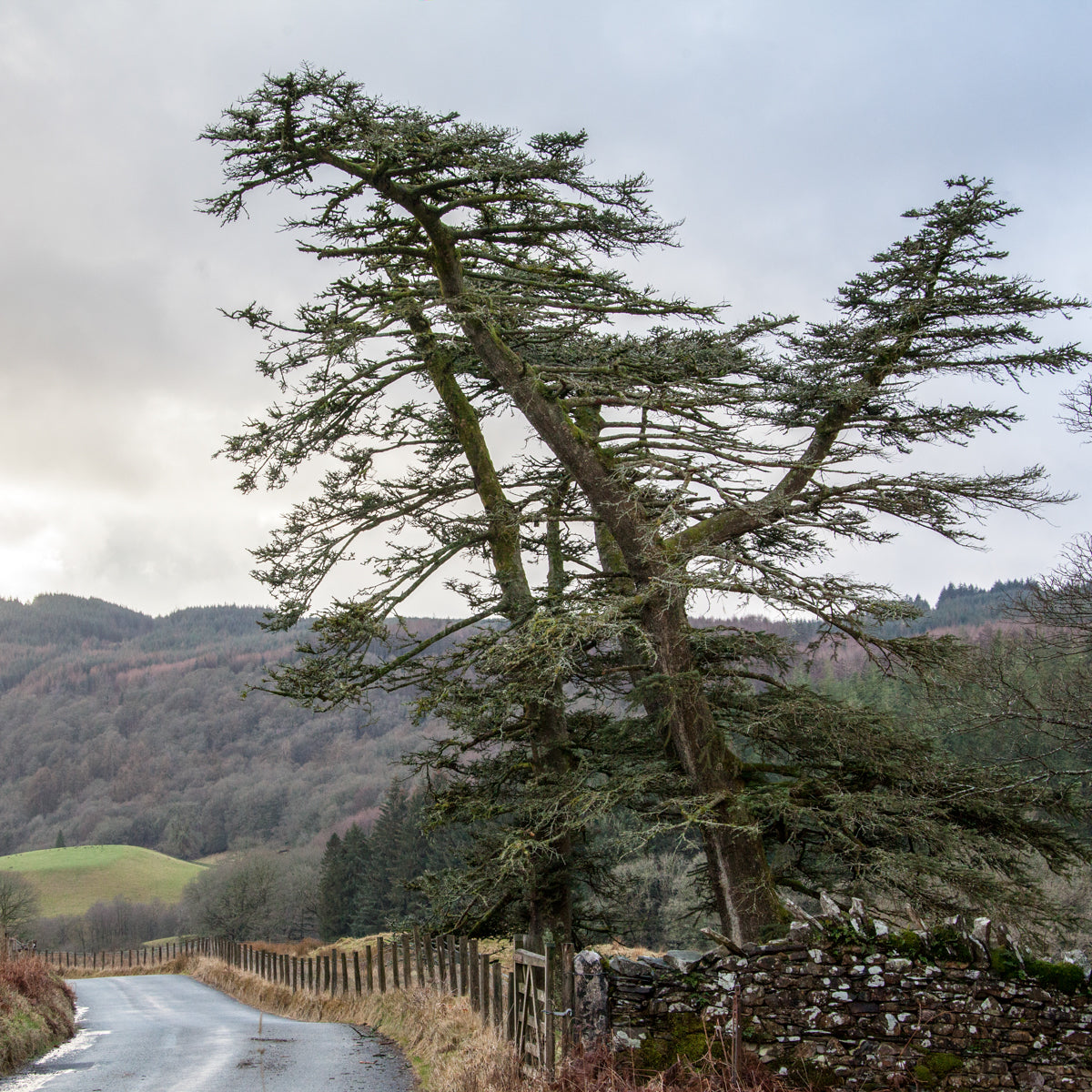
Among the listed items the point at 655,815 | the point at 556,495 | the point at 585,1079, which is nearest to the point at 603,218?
the point at 556,495

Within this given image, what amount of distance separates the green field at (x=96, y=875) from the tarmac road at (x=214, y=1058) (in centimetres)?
8990

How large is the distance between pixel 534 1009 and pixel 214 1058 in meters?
5.23

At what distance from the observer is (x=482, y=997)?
984 centimetres

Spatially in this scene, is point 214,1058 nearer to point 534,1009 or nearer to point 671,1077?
point 534,1009

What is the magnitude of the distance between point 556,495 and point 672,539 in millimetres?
2276

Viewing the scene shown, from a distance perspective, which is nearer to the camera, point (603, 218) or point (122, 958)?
point (603, 218)

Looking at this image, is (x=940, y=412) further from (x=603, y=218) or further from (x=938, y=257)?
(x=603, y=218)

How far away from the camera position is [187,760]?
518 feet

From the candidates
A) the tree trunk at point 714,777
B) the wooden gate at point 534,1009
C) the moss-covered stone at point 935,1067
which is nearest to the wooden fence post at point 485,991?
the wooden gate at point 534,1009

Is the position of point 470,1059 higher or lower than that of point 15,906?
higher

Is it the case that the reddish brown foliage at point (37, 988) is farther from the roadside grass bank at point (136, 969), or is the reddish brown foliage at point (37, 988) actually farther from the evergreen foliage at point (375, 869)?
the evergreen foliage at point (375, 869)

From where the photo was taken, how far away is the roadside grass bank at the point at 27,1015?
10.5 meters

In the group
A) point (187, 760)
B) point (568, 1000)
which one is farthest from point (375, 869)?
point (187, 760)

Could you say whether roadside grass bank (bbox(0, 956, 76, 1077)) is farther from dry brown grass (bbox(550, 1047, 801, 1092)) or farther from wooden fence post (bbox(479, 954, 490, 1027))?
dry brown grass (bbox(550, 1047, 801, 1092))
